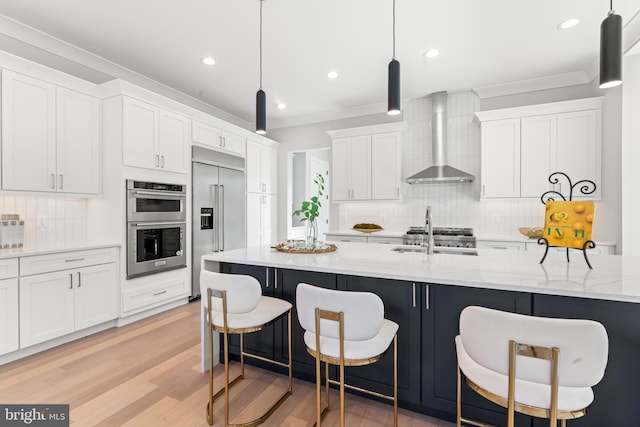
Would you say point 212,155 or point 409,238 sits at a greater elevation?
point 212,155

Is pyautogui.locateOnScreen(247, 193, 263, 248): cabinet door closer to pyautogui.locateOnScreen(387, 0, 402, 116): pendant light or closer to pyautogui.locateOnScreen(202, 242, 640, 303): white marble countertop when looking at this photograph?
pyautogui.locateOnScreen(202, 242, 640, 303): white marble countertop

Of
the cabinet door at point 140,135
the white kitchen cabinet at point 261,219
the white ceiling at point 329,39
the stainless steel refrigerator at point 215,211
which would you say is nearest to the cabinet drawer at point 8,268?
the cabinet door at point 140,135

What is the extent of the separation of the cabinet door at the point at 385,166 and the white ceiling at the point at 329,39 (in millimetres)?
715

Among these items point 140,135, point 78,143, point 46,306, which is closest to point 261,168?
point 140,135

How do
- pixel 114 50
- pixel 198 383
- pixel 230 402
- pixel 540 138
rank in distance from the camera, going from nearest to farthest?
pixel 230 402
pixel 198 383
pixel 114 50
pixel 540 138

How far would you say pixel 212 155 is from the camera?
420 centimetres

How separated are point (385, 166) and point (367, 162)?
29cm

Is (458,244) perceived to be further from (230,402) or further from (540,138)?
(230,402)

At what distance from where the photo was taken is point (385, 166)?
4539 millimetres

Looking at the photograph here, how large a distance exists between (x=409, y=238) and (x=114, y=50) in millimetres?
4087

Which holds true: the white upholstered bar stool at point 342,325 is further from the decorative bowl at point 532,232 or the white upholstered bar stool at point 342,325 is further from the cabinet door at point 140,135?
the decorative bowl at point 532,232

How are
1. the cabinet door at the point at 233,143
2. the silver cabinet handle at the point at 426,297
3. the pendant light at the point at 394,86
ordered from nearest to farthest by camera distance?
the silver cabinet handle at the point at 426,297
the pendant light at the point at 394,86
the cabinet door at the point at 233,143

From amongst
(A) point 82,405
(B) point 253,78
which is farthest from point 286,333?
(B) point 253,78

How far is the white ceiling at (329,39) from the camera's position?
2.52 m
